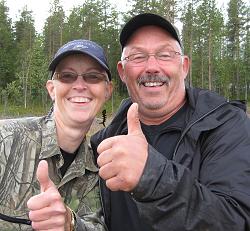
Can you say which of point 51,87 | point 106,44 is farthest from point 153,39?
point 106,44

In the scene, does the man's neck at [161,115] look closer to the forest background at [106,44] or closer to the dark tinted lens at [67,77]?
the dark tinted lens at [67,77]

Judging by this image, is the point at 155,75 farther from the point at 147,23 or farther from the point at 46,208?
the point at 46,208

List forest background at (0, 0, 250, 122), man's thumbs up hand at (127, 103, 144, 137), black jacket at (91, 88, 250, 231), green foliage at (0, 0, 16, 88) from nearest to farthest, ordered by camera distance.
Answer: black jacket at (91, 88, 250, 231), man's thumbs up hand at (127, 103, 144, 137), forest background at (0, 0, 250, 122), green foliage at (0, 0, 16, 88)

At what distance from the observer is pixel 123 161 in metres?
2.07

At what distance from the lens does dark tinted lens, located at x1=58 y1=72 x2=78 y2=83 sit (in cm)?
331

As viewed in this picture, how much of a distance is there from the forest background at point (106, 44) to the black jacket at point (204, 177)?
37309 millimetres

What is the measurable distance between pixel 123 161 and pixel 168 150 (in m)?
1.08

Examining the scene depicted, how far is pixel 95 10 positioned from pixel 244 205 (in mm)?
46154

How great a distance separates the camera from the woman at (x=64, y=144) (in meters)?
3.06

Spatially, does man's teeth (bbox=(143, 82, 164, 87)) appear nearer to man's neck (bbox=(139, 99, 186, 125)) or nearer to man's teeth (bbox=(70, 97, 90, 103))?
man's neck (bbox=(139, 99, 186, 125))

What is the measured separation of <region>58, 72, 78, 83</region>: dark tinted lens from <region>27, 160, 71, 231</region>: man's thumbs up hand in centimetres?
Answer: 103

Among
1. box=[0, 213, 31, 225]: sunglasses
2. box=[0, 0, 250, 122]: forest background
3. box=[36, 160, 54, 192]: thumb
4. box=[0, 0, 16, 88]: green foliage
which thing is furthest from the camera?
box=[0, 0, 16, 88]: green foliage

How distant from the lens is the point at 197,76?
5131 cm

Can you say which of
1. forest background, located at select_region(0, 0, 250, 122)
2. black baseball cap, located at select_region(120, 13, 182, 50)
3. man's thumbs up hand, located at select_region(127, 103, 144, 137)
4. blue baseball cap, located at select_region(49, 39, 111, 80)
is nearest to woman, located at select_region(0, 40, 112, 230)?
blue baseball cap, located at select_region(49, 39, 111, 80)
